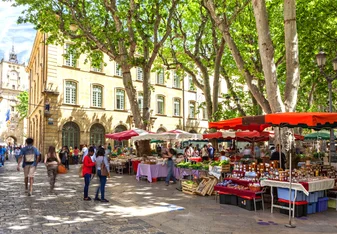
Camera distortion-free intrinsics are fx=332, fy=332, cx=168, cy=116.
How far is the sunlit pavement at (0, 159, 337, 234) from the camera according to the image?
6.67m

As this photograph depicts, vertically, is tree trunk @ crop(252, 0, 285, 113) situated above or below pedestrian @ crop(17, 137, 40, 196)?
above

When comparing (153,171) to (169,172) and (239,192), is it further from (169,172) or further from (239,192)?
(239,192)

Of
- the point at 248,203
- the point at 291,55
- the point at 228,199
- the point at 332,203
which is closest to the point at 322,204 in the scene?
the point at 332,203

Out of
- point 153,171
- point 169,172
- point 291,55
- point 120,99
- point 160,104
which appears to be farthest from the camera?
point 160,104

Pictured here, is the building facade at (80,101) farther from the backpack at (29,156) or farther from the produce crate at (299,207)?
the produce crate at (299,207)

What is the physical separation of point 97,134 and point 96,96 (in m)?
3.48

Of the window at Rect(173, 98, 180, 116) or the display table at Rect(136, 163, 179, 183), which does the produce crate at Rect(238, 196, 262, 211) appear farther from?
the window at Rect(173, 98, 180, 116)

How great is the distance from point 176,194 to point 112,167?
363 inches

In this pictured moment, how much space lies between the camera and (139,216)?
25.5 feet

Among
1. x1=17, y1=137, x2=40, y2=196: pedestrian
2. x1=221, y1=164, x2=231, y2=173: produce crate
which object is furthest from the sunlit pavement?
x1=221, y1=164, x2=231, y2=173: produce crate

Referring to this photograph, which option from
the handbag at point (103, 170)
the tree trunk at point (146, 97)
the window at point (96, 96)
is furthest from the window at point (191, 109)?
the handbag at point (103, 170)

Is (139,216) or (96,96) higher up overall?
(96,96)

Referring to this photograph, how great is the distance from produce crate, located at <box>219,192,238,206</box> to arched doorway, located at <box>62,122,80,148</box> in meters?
20.9

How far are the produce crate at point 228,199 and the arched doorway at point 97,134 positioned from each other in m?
21.8
